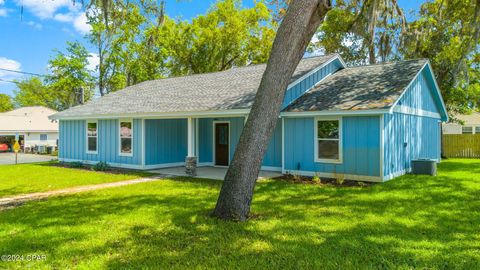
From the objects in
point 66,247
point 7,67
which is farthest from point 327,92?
point 7,67

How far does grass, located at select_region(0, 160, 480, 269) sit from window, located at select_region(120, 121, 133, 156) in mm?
6004

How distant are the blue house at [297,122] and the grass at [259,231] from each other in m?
2.33

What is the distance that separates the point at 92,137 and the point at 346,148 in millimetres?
11556

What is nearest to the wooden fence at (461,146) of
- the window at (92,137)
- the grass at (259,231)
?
the grass at (259,231)

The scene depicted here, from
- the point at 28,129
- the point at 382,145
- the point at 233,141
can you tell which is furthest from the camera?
the point at 28,129

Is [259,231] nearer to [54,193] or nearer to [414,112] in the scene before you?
[54,193]

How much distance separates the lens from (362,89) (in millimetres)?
11484

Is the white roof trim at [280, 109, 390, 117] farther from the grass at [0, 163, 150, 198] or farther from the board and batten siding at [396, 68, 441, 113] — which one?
the grass at [0, 163, 150, 198]

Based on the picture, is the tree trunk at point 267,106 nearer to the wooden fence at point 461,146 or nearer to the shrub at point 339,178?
the shrub at point 339,178

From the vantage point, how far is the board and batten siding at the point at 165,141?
551 inches

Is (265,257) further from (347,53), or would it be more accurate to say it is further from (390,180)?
(347,53)

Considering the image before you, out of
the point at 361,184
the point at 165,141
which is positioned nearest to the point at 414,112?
the point at 361,184

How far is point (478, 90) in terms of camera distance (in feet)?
68.1

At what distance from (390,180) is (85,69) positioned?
3019 centimetres
